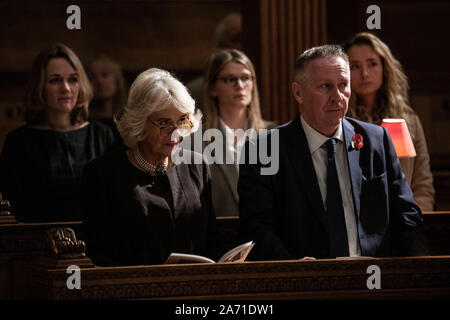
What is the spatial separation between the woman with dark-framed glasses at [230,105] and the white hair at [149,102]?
1.11 meters

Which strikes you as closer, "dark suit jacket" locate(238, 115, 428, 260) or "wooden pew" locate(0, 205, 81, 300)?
"dark suit jacket" locate(238, 115, 428, 260)

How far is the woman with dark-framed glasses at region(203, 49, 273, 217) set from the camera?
550cm

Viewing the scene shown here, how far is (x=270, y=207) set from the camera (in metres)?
4.24

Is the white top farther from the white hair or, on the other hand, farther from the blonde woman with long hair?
the blonde woman with long hair

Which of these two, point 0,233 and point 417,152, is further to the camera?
point 417,152

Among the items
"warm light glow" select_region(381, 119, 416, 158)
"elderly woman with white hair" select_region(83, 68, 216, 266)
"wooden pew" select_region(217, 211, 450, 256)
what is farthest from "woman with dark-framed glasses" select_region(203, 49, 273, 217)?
"elderly woman with white hair" select_region(83, 68, 216, 266)

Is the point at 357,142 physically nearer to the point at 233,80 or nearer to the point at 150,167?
the point at 150,167

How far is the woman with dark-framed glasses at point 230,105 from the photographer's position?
18.0ft

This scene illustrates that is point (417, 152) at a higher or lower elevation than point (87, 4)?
lower

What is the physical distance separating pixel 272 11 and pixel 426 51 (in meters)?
4.01

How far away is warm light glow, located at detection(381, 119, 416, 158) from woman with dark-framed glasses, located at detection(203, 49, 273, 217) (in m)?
0.88

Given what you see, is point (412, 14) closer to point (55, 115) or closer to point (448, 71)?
point (448, 71)
